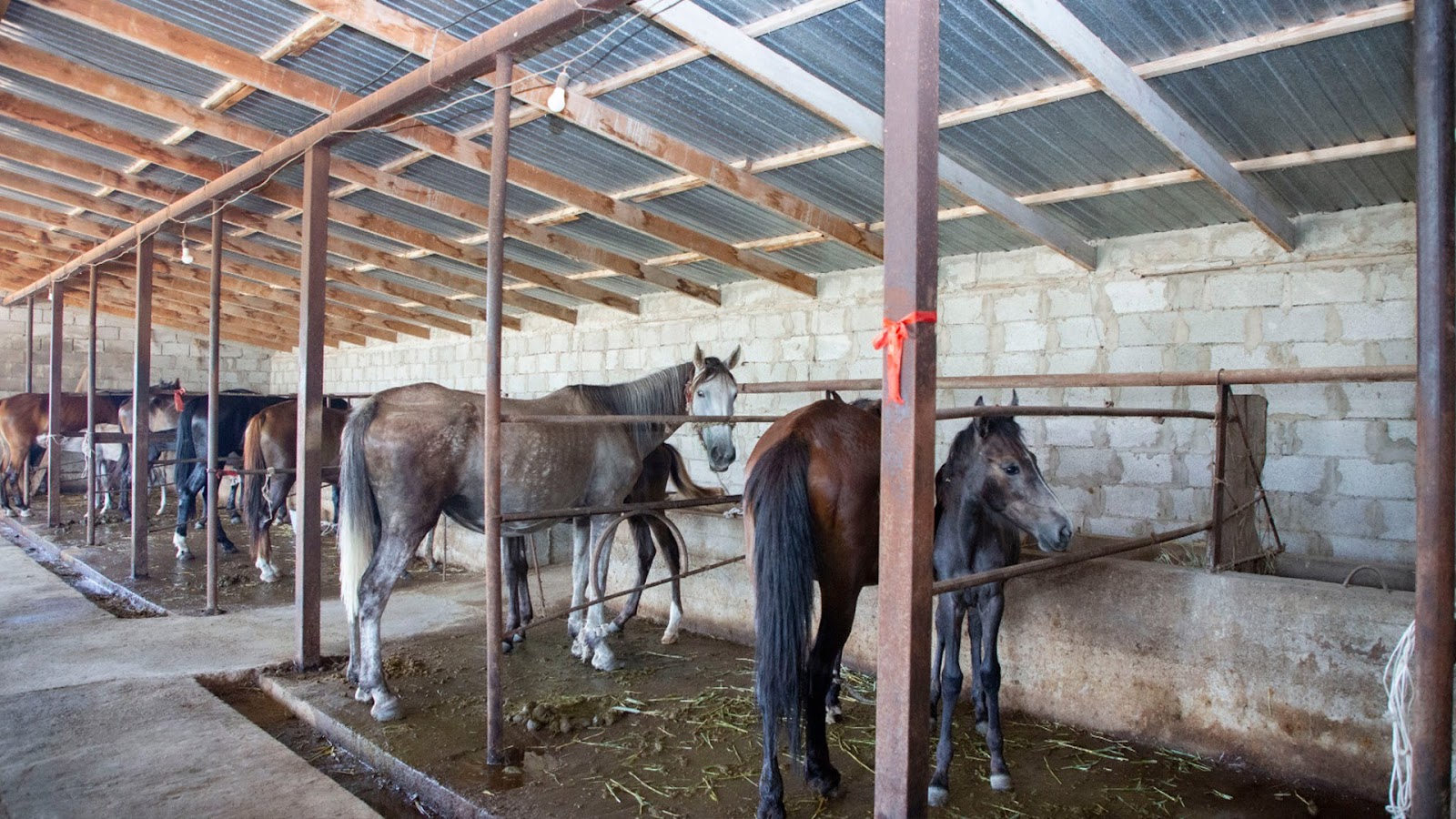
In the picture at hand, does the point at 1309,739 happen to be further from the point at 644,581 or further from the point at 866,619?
the point at 644,581

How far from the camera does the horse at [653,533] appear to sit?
5.30 meters

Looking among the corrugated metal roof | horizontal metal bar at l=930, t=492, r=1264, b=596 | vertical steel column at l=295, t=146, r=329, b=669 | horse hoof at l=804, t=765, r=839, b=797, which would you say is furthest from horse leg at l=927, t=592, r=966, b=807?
vertical steel column at l=295, t=146, r=329, b=669

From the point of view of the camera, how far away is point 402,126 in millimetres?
5289

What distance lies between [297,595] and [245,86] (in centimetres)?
334

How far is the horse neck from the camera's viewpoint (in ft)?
17.4

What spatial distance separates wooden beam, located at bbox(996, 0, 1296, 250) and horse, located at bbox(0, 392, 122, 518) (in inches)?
492

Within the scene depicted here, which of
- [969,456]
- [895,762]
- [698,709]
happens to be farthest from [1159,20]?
[698,709]

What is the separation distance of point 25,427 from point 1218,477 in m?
14.0

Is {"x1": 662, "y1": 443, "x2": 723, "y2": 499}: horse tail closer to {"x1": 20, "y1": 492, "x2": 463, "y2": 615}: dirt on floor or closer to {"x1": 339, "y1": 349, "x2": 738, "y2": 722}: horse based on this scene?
{"x1": 339, "y1": 349, "x2": 738, "y2": 722}: horse

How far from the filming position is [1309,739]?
3.28 m

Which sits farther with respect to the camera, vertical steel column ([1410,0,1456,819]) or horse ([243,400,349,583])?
horse ([243,400,349,583])

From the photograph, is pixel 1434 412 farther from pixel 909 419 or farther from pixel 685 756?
pixel 685 756

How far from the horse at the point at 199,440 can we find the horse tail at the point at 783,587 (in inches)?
283

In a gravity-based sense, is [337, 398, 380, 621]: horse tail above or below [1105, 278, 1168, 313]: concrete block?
below
